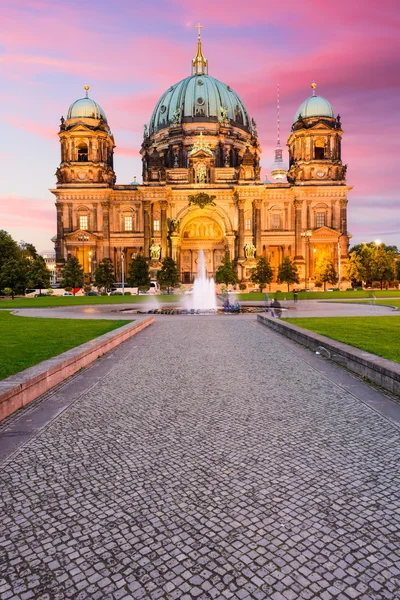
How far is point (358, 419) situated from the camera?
6582 millimetres

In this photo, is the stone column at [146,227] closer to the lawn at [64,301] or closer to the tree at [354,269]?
the lawn at [64,301]

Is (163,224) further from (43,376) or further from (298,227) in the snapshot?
(43,376)

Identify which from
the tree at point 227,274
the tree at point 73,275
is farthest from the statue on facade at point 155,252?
the tree at point 73,275

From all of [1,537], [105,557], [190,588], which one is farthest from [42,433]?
[190,588]

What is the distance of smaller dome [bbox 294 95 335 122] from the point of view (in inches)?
2987

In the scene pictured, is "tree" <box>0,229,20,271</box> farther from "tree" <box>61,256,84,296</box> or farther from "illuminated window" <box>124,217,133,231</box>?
"illuminated window" <box>124,217,133,231</box>

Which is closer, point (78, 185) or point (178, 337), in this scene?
point (178, 337)

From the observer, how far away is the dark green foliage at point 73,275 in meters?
66.2

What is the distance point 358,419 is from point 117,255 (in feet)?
238

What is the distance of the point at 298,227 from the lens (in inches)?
2945

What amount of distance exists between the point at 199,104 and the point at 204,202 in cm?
2293

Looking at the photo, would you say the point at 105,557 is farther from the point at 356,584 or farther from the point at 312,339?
the point at 312,339

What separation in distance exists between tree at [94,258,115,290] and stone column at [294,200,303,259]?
31259 millimetres

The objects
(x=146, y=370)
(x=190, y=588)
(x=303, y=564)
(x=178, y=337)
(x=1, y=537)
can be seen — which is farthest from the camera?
(x=178, y=337)
